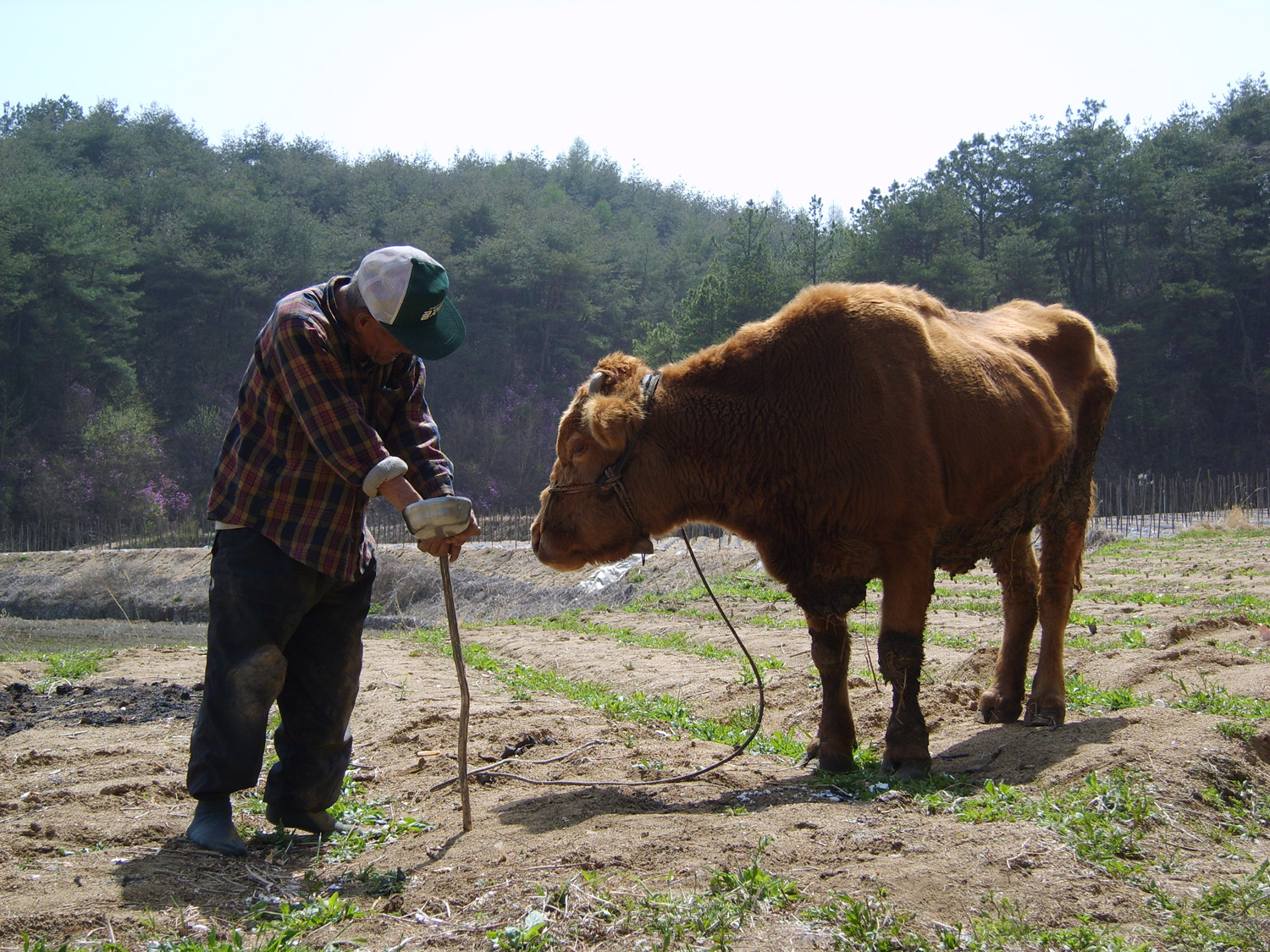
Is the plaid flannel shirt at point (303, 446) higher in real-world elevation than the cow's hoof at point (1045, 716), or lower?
higher

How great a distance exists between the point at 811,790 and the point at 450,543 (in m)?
1.99

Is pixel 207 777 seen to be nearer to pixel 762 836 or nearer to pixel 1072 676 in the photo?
pixel 762 836

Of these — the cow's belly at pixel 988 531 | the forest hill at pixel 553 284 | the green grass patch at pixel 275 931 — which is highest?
the forest hill at pixel 553 284

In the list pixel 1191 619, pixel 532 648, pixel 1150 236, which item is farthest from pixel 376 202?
→ pixel 1191 619

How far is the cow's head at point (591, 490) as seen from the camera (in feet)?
16.4

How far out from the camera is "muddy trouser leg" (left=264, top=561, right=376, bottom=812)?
12.7 feet

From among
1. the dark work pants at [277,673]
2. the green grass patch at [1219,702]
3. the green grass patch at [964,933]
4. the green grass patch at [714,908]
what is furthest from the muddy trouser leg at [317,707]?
the green grass patch at [1219,702]

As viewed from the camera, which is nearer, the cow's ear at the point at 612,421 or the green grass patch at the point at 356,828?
the green grass patch at the point at 356,828

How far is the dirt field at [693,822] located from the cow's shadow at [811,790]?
2 cm

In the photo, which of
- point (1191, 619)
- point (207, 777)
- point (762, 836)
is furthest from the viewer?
point (1191, 619)

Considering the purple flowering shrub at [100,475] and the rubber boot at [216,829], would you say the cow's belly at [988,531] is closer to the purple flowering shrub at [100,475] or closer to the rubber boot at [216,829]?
the rubber boot at [216,829]

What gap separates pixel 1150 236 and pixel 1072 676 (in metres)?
44.5

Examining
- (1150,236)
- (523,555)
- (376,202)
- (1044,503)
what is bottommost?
(523,555)

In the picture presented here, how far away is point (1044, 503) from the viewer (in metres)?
6.02
